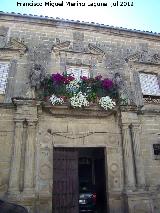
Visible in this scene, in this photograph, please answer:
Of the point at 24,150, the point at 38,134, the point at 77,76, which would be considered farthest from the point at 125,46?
the point at 24,150

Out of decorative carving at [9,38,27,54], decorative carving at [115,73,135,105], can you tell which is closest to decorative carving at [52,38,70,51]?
decorative carving at [9,38,27,54]

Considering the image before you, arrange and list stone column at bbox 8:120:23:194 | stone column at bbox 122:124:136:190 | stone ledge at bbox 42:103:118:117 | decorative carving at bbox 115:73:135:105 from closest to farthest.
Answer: stone column at bbox 8:120:23:194 < stone column at bbox 122:124:136:190 < stone ledge at bbox 42:103:118:117 < decorative carving at bbox 115:73:135:105

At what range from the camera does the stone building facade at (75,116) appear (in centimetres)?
790

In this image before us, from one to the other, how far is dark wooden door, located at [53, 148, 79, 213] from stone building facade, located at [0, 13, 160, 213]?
0.20 metres

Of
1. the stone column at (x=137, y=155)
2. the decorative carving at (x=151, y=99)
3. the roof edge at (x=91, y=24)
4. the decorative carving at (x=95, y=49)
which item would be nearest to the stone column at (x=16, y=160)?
the stone column at (x=137, y=155)

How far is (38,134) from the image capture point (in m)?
8.38

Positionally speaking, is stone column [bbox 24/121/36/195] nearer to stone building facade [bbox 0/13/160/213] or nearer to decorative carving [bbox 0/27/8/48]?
stone building facade [bbox 0/13/160/213]

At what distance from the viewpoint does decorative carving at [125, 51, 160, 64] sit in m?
10.6

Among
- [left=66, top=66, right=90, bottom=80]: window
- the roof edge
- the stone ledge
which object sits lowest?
the stone ledge

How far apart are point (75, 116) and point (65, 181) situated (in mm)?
2259

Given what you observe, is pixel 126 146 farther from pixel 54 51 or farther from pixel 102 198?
pixel 54 51

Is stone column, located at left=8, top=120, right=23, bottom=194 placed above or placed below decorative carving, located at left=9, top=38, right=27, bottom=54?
below

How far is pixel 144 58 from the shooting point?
1079cm

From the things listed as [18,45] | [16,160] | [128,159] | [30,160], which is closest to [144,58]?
[128,159]
